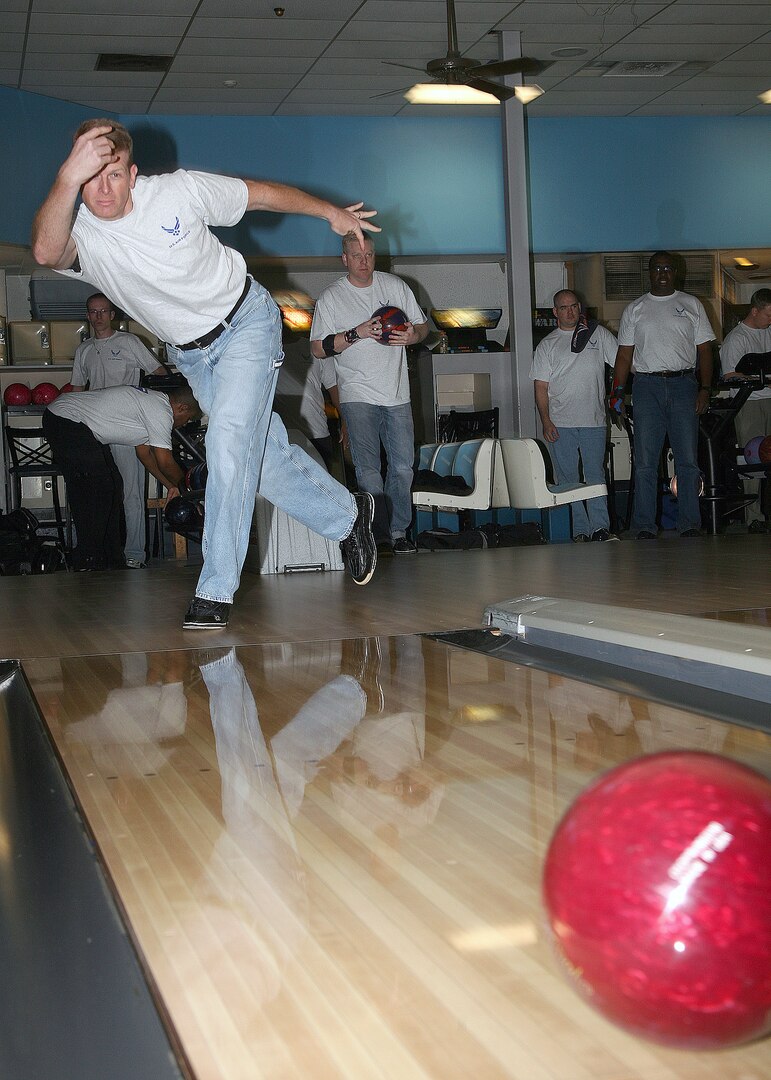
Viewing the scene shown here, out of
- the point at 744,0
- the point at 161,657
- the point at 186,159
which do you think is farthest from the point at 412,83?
the point at 161,657

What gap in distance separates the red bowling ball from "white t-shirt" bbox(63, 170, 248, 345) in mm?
1881

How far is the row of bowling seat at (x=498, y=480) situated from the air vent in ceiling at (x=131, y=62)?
285 cm

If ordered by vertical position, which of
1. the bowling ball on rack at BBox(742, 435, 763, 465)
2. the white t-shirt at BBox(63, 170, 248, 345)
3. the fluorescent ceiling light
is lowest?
the bowling ball on rack at BBox(742, 435, 763, 465)

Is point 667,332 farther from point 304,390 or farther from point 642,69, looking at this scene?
point 642,69

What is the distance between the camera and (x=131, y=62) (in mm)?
6574

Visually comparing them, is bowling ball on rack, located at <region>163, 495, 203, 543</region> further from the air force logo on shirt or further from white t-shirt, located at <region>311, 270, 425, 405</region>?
the air force logo on shirt

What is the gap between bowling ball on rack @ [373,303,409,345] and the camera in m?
4.70

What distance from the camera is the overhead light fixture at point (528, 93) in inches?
276

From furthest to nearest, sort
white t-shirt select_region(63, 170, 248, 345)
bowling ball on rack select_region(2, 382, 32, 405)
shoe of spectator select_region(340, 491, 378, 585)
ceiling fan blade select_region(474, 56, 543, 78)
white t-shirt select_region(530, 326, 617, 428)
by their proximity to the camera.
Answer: bowling ball on rack select_region(2, 382, 32, 405) < white t-shirt select_region(530, 326, 617, 428) < ceiling fan blade select_region(474, 56, 543, 78) < shoe of spectator select_region(340, 491, 378, 585) < white t-shirt select_region(63, 170, 248, 345)

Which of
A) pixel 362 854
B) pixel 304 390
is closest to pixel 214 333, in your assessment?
pixel 362 854

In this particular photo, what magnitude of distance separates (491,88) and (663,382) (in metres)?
1.92

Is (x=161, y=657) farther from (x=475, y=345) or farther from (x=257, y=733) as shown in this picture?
(x=475, y=345)

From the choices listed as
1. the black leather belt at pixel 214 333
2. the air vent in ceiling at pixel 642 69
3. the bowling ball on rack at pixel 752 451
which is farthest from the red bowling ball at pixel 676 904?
the air vent in ceiling at pixel 642 69

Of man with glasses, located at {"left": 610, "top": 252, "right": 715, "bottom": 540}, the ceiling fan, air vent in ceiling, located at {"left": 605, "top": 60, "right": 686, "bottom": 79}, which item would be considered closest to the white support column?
air vent in ceiling, located at {"left": 605, "top": 60, "right": 686, "bottom": 79}
